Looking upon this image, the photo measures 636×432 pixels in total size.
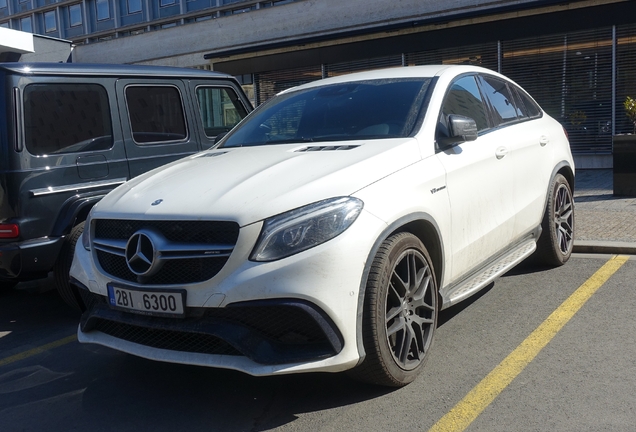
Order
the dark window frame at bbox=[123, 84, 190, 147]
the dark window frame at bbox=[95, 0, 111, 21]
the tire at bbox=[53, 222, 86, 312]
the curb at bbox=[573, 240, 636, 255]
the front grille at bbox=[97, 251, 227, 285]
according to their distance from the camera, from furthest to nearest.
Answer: the dark window frame at bbox=[95, 0, 111, 21]
the curb at bbox=[573, 240, 636, 255]
the dark window frame at bbox=[123, 84, 190, 147]
the tire at bbox=[53, 222, 86, 312]
the front grille at bbox=[97, 251, 227, 285]

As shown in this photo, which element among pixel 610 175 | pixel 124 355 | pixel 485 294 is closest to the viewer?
pixel 124 355

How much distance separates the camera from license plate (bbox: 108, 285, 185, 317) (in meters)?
3.27

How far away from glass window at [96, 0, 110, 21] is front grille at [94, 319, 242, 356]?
31.0 m

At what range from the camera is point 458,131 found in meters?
4.12

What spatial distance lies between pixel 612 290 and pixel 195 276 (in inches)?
139

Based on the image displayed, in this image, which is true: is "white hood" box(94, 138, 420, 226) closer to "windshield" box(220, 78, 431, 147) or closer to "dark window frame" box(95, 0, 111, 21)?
"windshield" box(220, 78, 431, 147)

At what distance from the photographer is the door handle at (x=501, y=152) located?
187 inches

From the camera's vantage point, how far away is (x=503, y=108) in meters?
5.36

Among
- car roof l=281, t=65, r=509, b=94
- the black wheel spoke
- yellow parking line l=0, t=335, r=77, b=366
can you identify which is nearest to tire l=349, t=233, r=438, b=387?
the black wheel spoke

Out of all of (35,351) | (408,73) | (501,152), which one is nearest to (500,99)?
(501,152)

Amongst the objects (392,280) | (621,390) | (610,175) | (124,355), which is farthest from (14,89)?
(610,175)

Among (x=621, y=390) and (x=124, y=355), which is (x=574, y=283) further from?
(x=124, y=355)

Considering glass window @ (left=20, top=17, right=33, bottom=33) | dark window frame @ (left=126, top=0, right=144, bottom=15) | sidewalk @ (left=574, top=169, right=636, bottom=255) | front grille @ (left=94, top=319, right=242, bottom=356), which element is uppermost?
glass window @ (left=20, top=17, right=33, bottom=33)

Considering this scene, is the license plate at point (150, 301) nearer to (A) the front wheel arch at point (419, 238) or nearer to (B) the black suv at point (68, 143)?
(A) the front wheel arch at point (419, 238)
